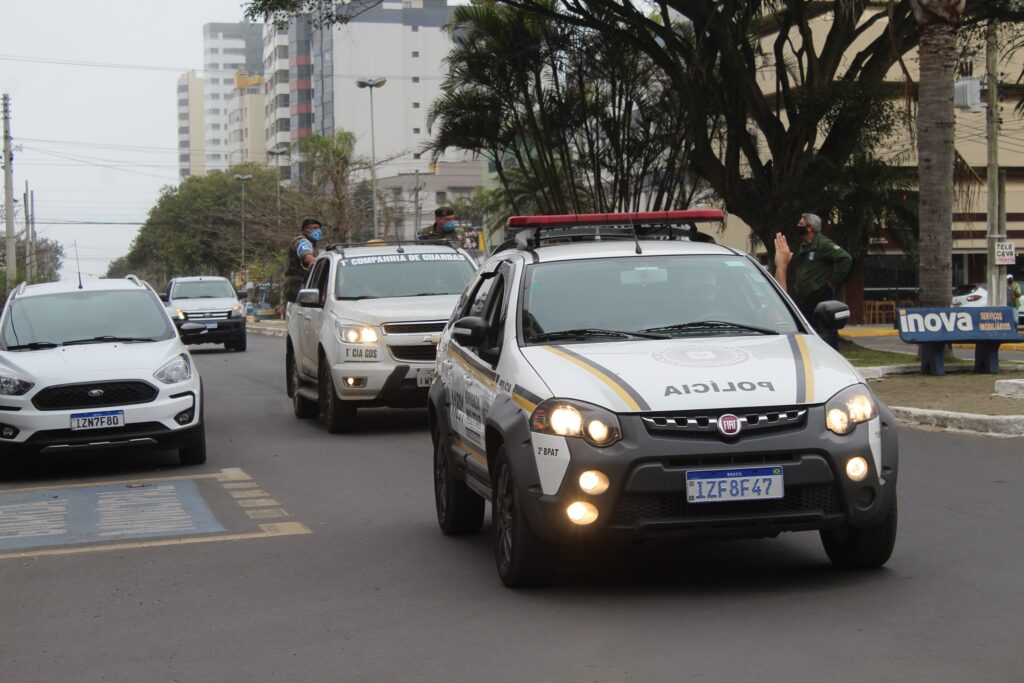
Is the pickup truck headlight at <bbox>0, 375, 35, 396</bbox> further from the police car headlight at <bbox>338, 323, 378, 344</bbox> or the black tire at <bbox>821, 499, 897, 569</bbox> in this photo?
the black tire at <bbox>821, 499, 897, 569</bbox>

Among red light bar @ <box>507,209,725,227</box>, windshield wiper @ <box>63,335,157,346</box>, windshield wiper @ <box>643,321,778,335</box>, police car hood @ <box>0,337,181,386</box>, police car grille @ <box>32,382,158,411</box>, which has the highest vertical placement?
red light bar @ <box>507,209,725,227</box>

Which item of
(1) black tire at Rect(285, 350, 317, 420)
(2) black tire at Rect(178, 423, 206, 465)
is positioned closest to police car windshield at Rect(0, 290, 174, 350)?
(2) black tire at Rect(178, 423, 206, 465)

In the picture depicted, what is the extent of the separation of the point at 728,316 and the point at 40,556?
4186 mm

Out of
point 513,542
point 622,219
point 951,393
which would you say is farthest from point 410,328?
A: point 513,542

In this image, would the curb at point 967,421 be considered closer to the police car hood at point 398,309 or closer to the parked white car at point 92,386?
the police car hood at point 398,309

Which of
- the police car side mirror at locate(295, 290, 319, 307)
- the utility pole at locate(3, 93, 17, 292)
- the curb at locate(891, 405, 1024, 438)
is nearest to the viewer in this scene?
the curb at locate(891, 405, 1024, 438)

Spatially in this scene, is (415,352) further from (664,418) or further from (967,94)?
(967,94)

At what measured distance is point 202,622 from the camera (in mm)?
6887

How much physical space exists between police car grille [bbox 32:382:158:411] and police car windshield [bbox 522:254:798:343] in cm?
561

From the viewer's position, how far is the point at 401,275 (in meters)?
16.6

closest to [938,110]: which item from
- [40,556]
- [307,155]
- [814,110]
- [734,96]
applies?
[814,110]

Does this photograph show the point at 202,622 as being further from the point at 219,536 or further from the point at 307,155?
the point at 307,155

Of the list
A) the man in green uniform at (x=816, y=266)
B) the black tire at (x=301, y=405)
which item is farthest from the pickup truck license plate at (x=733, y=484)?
the black tire at (x=301, y=405)

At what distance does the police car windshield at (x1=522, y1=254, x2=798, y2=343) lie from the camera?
7852mm
